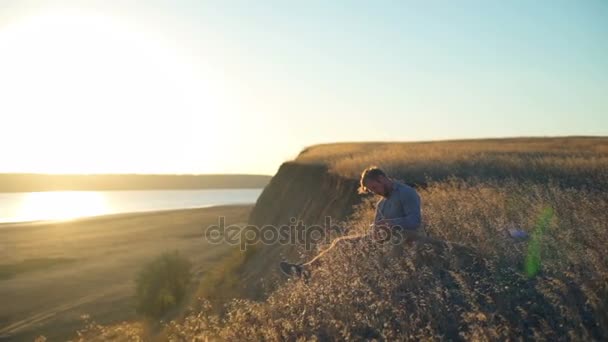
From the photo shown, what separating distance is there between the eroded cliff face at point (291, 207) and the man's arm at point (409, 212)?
2.15m

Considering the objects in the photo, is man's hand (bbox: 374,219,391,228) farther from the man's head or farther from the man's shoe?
the man's shoe

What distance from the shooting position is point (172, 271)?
1781 centimetres

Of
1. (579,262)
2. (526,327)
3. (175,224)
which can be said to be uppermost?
(579,262)

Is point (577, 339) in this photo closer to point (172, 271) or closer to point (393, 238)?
point (393, 238)

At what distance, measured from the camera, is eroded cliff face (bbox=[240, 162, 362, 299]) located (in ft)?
45.8

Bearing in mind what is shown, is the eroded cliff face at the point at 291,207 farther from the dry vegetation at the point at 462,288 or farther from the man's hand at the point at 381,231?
the dry vegetation at the point at 462,288

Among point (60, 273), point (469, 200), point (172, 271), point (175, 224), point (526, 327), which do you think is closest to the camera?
point (526, 327)

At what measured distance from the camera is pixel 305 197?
2097cm

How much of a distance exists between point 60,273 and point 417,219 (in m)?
23.0

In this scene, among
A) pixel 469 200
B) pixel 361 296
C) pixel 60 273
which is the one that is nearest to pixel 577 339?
pixel 361 296

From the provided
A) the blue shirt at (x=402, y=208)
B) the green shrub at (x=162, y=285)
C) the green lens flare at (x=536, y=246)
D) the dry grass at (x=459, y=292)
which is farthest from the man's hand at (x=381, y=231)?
the green shrub at (x=162, y=285)

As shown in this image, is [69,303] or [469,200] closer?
[469,200]

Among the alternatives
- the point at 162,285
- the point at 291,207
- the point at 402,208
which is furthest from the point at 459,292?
the point at 291,207

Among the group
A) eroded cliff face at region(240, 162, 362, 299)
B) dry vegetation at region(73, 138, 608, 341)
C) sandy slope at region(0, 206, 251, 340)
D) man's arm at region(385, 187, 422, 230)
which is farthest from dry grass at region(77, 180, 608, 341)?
sandy slope at region(0, 206, 251, 340)
